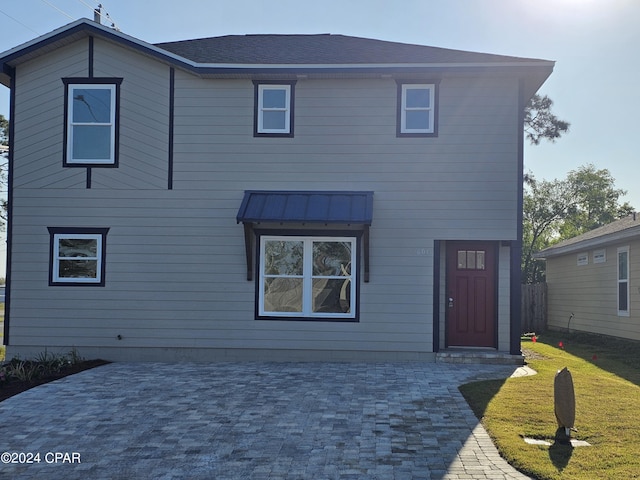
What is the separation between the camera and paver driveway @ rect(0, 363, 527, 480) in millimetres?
5457

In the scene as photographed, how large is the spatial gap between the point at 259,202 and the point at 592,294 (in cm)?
1081

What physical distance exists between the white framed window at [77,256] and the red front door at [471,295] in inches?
269

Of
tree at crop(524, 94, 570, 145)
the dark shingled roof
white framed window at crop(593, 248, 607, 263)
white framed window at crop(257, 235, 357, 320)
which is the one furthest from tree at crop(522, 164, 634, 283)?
white framed window at crop(257, 235, 357, 320)

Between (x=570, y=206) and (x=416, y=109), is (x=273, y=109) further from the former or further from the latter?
(x=570, y=206)

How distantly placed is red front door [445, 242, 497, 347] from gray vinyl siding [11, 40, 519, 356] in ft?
0.82

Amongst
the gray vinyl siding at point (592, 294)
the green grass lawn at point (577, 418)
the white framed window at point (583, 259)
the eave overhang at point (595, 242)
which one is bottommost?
the green grass lawn at point (577, 418)

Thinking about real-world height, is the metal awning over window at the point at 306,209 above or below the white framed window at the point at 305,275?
above

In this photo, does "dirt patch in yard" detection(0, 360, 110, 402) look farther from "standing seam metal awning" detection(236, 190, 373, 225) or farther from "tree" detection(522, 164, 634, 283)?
"tree" detection(522, 164, 634, 283)

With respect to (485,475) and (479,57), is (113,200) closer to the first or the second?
(479,57)

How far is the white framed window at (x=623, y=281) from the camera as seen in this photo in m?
14.6

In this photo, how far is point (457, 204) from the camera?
11102 mm

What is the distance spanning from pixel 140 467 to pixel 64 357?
637cm

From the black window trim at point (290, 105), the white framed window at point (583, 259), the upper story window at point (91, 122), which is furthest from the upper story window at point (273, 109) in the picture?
the white framed window at point (583, 259)

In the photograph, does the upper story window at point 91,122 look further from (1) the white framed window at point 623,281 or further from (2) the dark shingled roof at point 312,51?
(1) the white framed window at point 623,281
